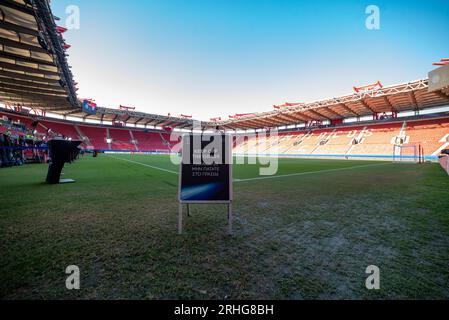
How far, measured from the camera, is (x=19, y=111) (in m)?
34.5

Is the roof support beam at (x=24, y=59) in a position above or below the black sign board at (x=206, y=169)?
above

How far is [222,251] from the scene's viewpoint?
6.56 ft

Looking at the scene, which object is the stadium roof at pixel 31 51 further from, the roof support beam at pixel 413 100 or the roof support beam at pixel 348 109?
the roof support beam at pixel 413 100

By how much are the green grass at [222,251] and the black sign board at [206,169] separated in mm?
510

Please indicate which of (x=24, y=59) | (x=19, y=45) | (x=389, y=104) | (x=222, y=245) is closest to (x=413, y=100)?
(x=389, y=104)

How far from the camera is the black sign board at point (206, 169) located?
8.42 feet

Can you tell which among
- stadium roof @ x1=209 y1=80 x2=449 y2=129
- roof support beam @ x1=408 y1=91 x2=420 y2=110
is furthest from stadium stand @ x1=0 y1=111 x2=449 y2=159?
stadium roof @ x1=209 y1=80 x2=449 y2=129

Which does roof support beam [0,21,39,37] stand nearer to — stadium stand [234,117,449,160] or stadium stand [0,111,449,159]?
stadium stand [0,111,449,159]

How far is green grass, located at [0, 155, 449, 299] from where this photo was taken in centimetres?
139

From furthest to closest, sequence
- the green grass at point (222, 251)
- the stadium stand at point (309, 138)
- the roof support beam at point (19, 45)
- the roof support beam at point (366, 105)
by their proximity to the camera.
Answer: the roof support beam at point (366, 105) → the stadium stand at point (309, 138) → the roof support beam at point (19, 45) → the green grass at point (222, 251)

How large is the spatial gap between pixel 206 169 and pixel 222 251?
1.09 meters

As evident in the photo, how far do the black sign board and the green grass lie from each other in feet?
1.67

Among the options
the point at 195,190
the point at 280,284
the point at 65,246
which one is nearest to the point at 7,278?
the point at 65,246

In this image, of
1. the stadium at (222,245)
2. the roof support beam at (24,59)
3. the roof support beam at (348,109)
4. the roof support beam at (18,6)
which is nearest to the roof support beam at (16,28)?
the roof support beam at (18,6)
